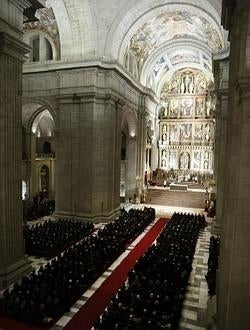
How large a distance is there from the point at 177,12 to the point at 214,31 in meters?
2.56

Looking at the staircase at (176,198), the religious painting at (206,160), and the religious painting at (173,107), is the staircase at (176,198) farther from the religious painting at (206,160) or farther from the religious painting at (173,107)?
the religious painting at (173,107)

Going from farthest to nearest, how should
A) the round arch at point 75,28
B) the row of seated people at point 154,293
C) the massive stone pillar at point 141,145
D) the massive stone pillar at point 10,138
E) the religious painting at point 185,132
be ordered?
the religious painting at point 185,132
the massive stone pillar at point 141,145
the round arch at point 75,28
the massive stone pillar at point 10,138
the row of seated people at point 154,293

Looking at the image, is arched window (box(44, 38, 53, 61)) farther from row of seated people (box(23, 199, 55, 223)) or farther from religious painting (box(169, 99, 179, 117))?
religious painting (box(169, 99, 179, 117))

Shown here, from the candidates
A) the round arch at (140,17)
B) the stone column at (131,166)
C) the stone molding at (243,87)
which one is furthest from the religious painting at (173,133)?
the stone molding at (243,87)

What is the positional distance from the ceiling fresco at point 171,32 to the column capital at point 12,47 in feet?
39.2

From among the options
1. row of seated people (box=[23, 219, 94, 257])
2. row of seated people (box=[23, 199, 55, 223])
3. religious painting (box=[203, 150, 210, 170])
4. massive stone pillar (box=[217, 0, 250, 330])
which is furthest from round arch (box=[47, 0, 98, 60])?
religious painting (box=[203, 150, 210, 170])

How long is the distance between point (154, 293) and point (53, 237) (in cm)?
613

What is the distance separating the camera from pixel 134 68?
22062mm

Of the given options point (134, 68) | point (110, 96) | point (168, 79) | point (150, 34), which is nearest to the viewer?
point (110, 96)

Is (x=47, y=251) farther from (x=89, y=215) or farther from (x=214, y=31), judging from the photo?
(x=214, y=31)

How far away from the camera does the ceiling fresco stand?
18.1m

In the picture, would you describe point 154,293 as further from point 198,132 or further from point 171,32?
point 198,132

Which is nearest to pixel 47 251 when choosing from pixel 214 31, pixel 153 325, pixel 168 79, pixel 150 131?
pixel 153 325

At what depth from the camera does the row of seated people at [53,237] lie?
11.5 m
